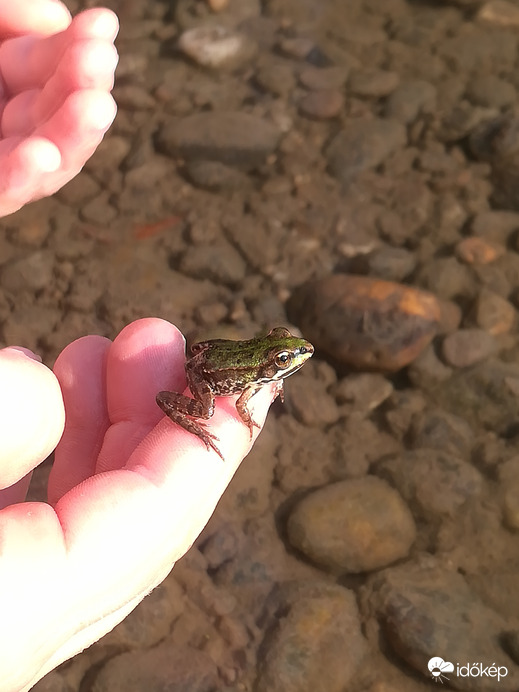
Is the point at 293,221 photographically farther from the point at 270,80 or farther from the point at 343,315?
the point at 270,80

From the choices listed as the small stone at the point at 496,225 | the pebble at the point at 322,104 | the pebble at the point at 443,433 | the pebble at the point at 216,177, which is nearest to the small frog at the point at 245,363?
the pebble at the point at 443,433

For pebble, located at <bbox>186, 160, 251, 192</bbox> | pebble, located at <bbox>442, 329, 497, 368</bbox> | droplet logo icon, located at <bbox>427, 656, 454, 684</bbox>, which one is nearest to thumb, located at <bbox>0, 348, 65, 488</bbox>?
droplet logo icon, located at <bbox>427, 656, 454, 684</bbox>

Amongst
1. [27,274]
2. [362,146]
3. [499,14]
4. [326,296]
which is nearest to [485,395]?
[326,296]

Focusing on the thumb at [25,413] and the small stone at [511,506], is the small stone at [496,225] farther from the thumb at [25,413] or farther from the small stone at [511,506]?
the thumb at [25,413]

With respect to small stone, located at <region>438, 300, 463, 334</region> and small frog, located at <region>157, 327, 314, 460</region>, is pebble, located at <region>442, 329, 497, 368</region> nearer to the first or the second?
small stone, located at <region>438, 300, 463, 334</region>

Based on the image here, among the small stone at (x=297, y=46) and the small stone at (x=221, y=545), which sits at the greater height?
the small stone at (x=297, y=46)

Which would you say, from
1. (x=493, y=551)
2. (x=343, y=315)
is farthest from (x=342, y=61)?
(x=493, y=551)

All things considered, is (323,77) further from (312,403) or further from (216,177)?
(312,403)
